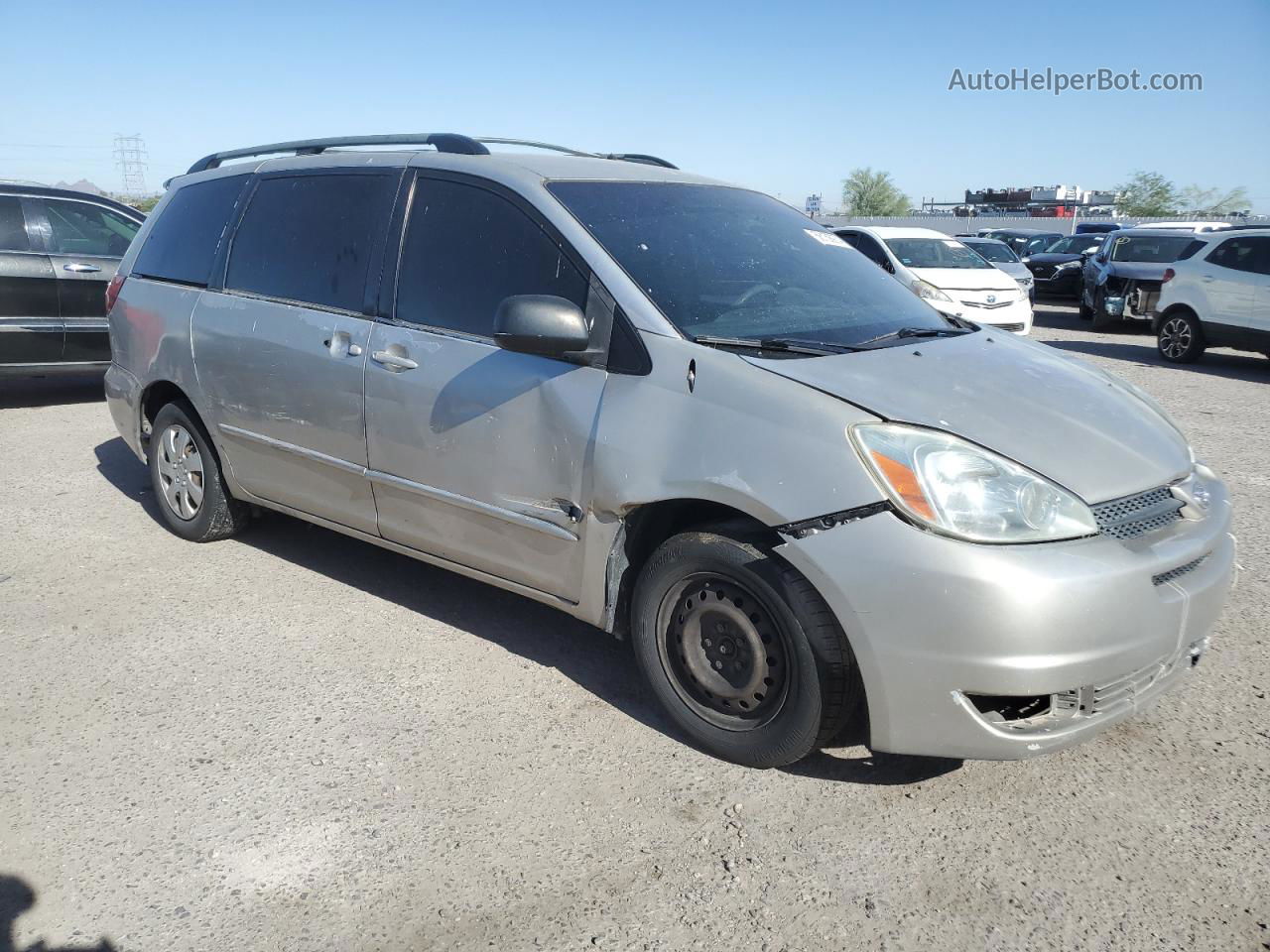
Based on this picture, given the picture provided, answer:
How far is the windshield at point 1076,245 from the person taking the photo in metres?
22.0

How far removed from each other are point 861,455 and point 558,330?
1040mm

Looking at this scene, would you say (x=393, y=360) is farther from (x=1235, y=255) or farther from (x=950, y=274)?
(x=1235, y=255)

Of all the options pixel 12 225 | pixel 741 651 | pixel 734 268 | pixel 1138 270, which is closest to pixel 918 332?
pixel 734 268

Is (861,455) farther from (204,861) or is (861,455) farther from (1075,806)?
(204,861)

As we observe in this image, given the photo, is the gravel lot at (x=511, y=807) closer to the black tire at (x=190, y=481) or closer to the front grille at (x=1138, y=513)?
the black tire at (x=190, y=481)

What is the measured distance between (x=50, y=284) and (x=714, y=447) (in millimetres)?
7405

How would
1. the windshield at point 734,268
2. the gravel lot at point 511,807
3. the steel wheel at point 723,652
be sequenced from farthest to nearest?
the windshield at point 734,268 < the steel wheel at point 723,652 < the gravel lot at point 511,807

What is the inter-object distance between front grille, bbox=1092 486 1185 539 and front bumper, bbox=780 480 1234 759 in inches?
1.5

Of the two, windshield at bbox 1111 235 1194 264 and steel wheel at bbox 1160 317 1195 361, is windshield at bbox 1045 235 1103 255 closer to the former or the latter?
windshield at bbox 1111 235 1194 264

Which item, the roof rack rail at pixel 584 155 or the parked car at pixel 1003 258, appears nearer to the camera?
the roof rack rail at pixel 584 155

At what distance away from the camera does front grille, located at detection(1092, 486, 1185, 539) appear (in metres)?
2.82

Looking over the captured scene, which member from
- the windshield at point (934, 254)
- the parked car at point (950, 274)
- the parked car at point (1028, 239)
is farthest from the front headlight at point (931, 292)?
the parked car at point (1028, 239)

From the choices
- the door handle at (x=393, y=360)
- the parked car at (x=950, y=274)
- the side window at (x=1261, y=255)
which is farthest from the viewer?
the parked car at (x=950, y=274)

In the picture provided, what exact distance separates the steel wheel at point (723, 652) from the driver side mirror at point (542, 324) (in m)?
0.84
